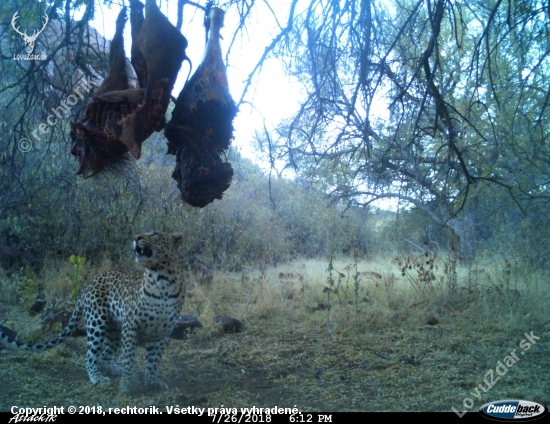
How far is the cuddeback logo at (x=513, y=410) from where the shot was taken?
351 centimetres

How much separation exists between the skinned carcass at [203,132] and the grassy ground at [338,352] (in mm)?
1993

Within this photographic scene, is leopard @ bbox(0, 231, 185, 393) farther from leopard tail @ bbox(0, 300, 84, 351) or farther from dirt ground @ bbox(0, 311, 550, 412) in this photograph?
dirt ground @ bbox(0, 311, 550, 412)

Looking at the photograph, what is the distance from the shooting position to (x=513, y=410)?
3.66m

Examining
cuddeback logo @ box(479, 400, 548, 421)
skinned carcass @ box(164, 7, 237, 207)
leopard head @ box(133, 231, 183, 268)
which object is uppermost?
skinned carcass @ box(164, 7, 237, 207)

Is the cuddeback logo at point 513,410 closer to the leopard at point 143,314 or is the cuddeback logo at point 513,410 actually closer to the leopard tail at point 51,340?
the leopard at point 143,314

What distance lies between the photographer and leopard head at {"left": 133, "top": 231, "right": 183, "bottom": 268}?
202 inches

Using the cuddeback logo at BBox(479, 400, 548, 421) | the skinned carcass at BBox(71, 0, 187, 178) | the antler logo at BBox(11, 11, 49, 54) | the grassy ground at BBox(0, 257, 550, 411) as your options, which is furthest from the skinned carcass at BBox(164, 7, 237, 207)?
the antler logo at BBox(11, 11, 49, 54)

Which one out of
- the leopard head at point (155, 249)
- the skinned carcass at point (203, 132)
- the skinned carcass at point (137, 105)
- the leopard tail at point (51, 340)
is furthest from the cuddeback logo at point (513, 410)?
the leopard tail at point (51, 340)

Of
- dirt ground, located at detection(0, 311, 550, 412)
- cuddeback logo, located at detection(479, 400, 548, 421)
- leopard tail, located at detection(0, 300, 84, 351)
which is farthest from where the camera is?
leopard tail, located at detection(0, 300, 84, 351)

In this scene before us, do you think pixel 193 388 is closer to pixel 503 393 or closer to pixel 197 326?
pixel 197 326

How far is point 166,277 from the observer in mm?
5387

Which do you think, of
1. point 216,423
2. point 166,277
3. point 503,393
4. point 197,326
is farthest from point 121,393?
point 503,393

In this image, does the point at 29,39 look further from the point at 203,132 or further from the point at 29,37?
the point at 203,132

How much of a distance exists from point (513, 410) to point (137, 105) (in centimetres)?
320
